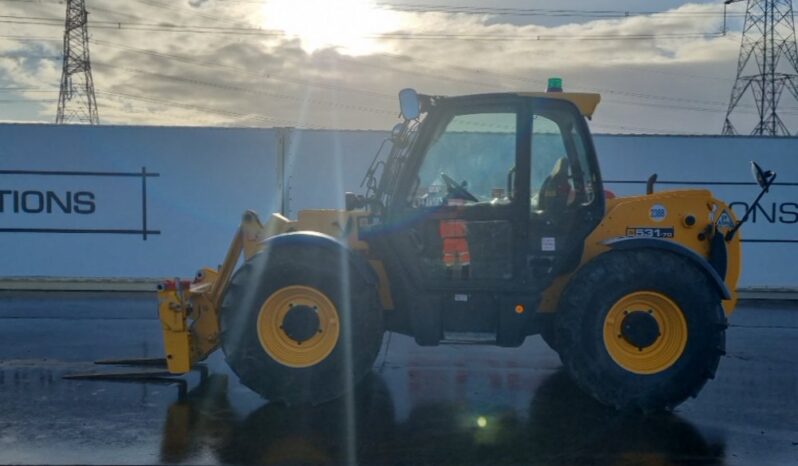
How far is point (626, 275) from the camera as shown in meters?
5.63

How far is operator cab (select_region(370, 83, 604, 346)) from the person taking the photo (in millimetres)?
5793

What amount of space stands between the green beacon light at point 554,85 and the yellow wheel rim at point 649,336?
5.48 ft

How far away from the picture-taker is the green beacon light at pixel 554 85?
20.1 ft

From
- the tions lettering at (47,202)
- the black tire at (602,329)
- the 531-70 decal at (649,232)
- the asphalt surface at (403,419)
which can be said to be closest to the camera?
the asphalt surface at (403,419)

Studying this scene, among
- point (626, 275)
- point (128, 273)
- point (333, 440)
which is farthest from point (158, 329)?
point (626, 275)

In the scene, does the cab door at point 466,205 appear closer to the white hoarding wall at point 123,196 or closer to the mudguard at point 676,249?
the mudguard at point 676,249

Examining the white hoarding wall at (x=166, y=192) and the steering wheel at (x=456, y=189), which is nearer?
the steering wheel at (x=456, y=189)

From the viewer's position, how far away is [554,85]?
6160 millimetres

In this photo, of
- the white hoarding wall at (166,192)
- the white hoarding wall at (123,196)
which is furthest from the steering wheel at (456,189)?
the white hoarding wall at (123,196)

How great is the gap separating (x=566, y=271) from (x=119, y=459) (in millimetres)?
3301

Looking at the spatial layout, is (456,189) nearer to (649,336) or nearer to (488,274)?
(488,274)

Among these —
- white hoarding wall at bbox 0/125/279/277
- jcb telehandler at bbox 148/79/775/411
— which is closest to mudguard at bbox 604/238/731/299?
jcb telehandler at bbox 148/79/775/411

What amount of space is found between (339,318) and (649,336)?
86.2 inches

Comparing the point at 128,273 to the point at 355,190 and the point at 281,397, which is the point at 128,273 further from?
the point at 281,397
